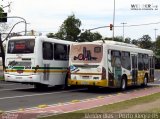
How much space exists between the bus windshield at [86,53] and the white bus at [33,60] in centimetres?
102

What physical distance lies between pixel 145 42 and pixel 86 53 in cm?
12186

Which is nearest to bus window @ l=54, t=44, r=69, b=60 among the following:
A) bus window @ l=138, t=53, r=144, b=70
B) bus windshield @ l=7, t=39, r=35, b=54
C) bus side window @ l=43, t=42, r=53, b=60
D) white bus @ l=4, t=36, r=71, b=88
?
white bus @ l=4, t=36, r=71, b=88

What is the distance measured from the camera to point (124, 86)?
2706 centimetres

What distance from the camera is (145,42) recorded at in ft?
474

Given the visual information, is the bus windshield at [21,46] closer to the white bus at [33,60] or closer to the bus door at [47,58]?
the white bus at [33,60]

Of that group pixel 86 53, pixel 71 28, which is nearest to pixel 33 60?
pixel 86 53

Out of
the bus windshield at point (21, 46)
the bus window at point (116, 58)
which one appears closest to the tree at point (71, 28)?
the bus window at point (116, 58)

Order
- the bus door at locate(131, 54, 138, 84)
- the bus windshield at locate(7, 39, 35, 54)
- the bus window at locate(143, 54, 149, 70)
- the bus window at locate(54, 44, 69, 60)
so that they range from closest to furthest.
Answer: the bus windshield at locate(7, 39, 35, 54), the bus window at locate(54, 44, 69, 60), the bus door at locate(131, 54, 138, 84), the bus window at locate(143, 54, 149, 70)

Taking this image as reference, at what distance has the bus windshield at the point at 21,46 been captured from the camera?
2384cm

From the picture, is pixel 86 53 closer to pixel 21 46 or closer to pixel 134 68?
pixel 21 46

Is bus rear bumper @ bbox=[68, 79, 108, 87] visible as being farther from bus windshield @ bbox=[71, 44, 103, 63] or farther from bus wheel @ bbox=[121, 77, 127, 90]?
bus wheel @ bbox=[121, 77, 127, 90]

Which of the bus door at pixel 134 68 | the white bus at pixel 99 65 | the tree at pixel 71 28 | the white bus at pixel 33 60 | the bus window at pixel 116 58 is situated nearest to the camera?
the white bus at pixel 33 60

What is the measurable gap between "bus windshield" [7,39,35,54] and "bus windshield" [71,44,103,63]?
105 inches

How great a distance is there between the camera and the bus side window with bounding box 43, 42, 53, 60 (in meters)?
24.1
